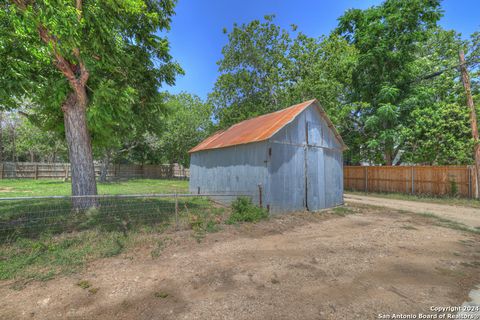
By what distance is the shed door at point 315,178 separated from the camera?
32.2 feet

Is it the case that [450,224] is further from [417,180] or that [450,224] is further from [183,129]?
[183,129]

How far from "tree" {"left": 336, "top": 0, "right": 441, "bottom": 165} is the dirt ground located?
42.8 ft

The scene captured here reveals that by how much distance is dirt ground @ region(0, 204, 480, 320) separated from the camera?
3.02 meters

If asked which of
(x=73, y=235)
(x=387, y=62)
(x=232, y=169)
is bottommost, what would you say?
(x=73, y=235)

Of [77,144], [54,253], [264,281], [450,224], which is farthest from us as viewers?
[450,224]

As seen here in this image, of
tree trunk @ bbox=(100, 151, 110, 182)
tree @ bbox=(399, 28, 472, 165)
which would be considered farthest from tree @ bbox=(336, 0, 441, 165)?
tree trunk @ bbox=(100, 151, 110, 182)

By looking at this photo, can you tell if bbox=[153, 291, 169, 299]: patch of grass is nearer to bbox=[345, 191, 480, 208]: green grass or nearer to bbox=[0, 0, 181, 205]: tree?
bbox=[0, 0, 181, 205]: tree

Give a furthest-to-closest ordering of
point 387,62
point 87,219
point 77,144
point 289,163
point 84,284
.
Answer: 1. point 387,62
2. point 289,163
3. point 77,144
4. point 87,219
5. point 84,284

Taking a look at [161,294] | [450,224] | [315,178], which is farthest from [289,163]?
[161,294]

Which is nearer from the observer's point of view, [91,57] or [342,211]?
[91,57]

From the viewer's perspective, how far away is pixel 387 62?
18.0 metres

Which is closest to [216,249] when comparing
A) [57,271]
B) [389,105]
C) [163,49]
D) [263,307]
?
[263,307]

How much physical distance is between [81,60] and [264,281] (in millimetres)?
6633

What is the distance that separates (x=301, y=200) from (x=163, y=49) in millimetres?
7640
